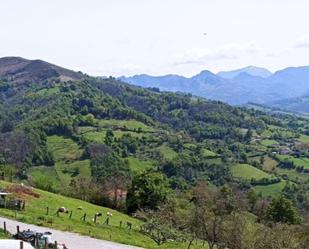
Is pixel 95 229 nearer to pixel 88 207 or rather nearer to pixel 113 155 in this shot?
pixel 88 207

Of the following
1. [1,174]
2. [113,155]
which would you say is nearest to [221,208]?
[1,174]

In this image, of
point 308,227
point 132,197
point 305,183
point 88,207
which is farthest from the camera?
point 305,183

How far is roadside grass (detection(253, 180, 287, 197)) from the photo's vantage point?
6906 inches

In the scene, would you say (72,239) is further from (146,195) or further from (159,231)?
(146,195)

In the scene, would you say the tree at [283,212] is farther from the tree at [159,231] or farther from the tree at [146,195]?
the tree at [159,231]

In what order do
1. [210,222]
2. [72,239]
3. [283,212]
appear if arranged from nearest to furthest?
[72,239] < [210,222] < [283,212]

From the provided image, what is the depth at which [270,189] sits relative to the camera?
181m

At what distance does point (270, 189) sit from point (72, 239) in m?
143

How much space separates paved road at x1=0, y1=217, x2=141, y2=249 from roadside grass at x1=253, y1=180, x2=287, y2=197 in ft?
433

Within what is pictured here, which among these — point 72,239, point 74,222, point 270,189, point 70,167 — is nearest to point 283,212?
point 74,222

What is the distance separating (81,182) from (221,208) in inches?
1452

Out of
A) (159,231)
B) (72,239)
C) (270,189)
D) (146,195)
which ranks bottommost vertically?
(270,189)

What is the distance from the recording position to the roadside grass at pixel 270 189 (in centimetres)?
17543

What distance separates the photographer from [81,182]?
96562 mm
